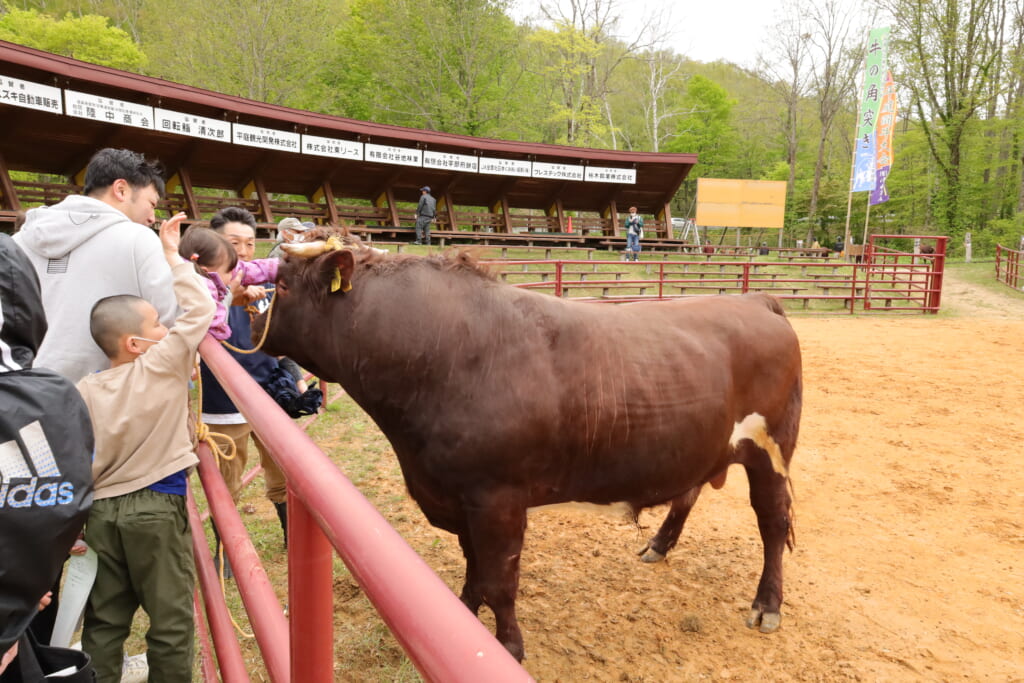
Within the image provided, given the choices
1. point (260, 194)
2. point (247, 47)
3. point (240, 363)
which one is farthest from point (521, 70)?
point (240, 363)

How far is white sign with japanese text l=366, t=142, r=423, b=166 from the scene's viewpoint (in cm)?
1504

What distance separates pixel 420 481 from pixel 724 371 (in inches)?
59.0

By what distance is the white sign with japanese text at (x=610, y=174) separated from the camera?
18.4m

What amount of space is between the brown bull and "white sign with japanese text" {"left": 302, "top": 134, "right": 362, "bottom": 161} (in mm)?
12699

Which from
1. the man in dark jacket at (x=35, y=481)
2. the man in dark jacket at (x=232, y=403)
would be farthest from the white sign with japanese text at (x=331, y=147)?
the man in dark jacket at (x=35, y=481)

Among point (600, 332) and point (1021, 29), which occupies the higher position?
point (1021, 29)

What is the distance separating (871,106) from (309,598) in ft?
68.6

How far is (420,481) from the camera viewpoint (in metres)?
2.44

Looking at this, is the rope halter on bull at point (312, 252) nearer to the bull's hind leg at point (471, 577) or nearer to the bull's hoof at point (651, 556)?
the bull's hind leg at point (471, 577)

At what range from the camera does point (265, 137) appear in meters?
13.4

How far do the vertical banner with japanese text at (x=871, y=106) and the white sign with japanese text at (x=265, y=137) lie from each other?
50.2 feet

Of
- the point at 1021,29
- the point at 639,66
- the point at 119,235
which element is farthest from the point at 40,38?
the point at 1021,29

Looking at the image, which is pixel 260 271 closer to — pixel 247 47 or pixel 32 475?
pixel 32 475

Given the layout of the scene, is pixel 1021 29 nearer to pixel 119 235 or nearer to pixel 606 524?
pixel 606 524
